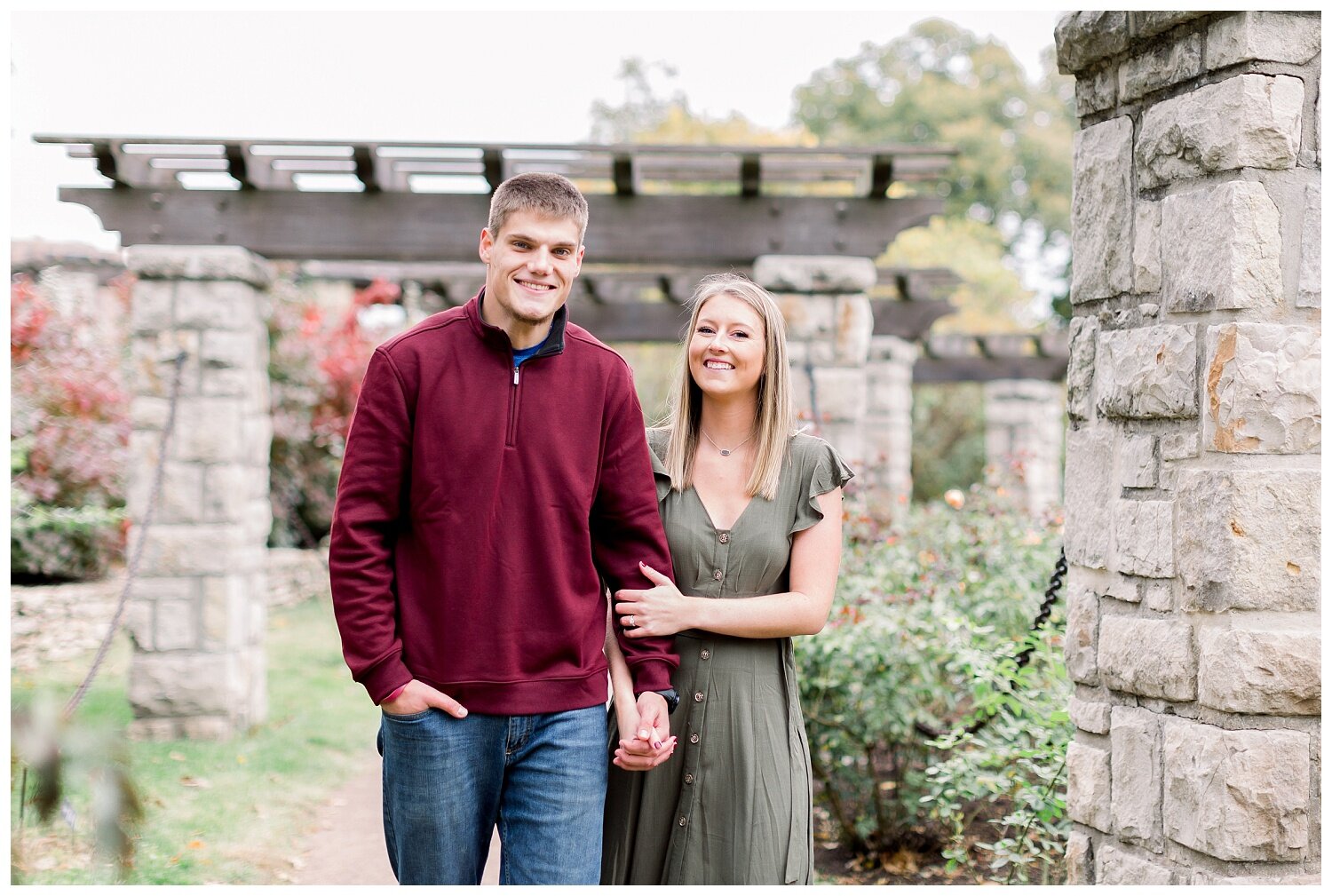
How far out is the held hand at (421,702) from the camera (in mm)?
2102

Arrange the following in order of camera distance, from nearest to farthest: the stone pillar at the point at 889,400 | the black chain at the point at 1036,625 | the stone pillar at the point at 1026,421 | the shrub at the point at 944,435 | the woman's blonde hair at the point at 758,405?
the woman's blonde hair at the point at 758,405
the black chain at the point at 1036,625
the stone pillar at the point at 889,400
the stone pillar at the point at 1026,421
the shrub at the point at 944,435

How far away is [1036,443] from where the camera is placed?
15211 millimetres

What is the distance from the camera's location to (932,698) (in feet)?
15.1

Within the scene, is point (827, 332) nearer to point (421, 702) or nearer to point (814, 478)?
point (814, 478)

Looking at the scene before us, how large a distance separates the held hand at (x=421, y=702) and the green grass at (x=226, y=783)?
0.68 meters

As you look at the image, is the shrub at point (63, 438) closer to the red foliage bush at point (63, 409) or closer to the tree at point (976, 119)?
the red foliage bush at point (63, 409)

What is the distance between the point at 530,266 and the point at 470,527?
54cm

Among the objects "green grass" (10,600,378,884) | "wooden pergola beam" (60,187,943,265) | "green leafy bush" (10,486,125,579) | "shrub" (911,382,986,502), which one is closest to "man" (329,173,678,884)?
"green grass" (10,600,378,884)

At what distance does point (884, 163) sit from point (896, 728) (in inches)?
123

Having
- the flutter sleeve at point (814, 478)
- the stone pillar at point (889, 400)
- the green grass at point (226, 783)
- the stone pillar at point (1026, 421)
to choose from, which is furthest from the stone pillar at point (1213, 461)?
the stone pillar at point (1026, 421)

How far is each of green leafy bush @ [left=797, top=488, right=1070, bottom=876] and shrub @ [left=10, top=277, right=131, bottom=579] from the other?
20.0ft

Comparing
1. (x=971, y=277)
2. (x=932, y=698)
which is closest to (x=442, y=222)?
(x=932, y=698)

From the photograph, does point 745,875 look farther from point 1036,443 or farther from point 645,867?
point 1036,443

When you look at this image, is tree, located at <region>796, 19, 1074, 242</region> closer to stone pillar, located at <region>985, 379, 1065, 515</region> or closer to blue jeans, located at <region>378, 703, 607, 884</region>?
stone pillar, located at <region>985, 379, 1065, 515</region>
